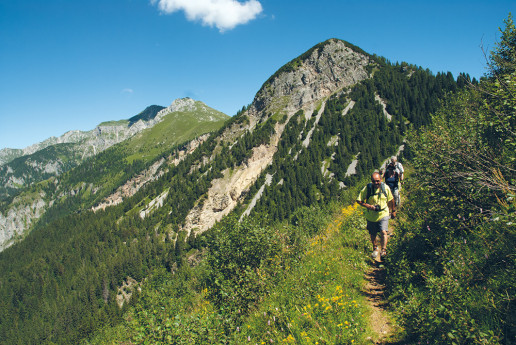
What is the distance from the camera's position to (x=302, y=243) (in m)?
10.0

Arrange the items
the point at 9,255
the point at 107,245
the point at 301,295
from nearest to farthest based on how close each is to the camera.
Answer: the point at 301,295
the point at 107,245
the point at 9,255

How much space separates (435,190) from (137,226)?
548 feet

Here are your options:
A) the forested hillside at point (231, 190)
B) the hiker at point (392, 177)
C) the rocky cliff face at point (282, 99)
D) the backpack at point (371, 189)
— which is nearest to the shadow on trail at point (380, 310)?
the backpack at point (371, 189)

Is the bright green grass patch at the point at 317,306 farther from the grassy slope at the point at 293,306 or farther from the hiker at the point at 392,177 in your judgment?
the hiker at the point at 392,177

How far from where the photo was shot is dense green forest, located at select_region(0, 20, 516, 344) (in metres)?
4.86

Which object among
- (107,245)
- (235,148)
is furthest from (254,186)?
(107,245)

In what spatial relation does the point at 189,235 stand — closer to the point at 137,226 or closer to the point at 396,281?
the point at 137,226

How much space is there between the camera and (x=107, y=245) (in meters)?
149

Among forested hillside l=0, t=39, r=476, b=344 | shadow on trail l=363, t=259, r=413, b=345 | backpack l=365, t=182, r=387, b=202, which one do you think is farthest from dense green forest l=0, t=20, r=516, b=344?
backpack l=365, t=182, r=387, b=202

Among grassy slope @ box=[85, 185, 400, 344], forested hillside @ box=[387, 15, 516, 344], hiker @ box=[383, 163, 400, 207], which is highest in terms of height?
hiker @ box=[383, 163, 400, 207]

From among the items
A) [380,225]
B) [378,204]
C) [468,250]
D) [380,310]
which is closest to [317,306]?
[380,310]

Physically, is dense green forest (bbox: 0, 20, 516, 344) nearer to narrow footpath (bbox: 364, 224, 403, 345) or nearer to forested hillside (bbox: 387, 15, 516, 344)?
forested hillside (bbox: 387, 15, 516, 344)

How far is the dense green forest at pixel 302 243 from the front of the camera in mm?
4855

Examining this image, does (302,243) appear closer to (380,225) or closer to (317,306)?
(380,225)
